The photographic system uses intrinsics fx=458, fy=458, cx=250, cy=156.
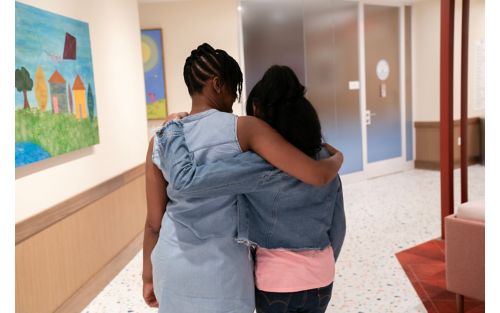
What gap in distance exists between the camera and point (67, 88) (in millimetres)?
3295

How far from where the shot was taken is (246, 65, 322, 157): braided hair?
1.32 metres

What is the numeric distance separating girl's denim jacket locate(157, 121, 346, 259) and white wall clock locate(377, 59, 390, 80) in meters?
6.89

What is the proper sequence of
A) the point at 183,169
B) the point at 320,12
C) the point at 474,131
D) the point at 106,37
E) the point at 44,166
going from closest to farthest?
the point at 183,169, the point at 44,166, the point at 106,37, the point at 320,12, the point at 474,131

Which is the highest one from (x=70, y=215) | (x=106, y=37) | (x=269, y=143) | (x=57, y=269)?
(x=106, y=37)

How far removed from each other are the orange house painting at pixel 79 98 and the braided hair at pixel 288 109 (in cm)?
243

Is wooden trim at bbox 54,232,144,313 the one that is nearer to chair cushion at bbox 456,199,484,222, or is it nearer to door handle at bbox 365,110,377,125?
chair cushion at bbox 456,199,484,222

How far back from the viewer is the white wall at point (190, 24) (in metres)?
6.38

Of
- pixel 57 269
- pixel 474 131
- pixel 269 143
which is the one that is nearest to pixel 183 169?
pixel 269 143

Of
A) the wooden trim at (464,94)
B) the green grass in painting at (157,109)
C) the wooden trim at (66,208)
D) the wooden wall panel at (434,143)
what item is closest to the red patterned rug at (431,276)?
the wooden trim at (464,94)

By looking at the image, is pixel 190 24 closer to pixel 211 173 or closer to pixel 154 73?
pixel 154 73

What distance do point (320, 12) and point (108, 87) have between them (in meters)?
4.10

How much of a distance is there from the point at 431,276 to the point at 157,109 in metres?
4.34

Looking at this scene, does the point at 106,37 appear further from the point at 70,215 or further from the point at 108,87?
the point at 70,215

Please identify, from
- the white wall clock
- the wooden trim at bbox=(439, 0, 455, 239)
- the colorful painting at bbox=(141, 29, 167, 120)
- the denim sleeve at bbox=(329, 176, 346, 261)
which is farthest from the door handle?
the denim sleeve at bbox=(329, 176, 346, 261)
